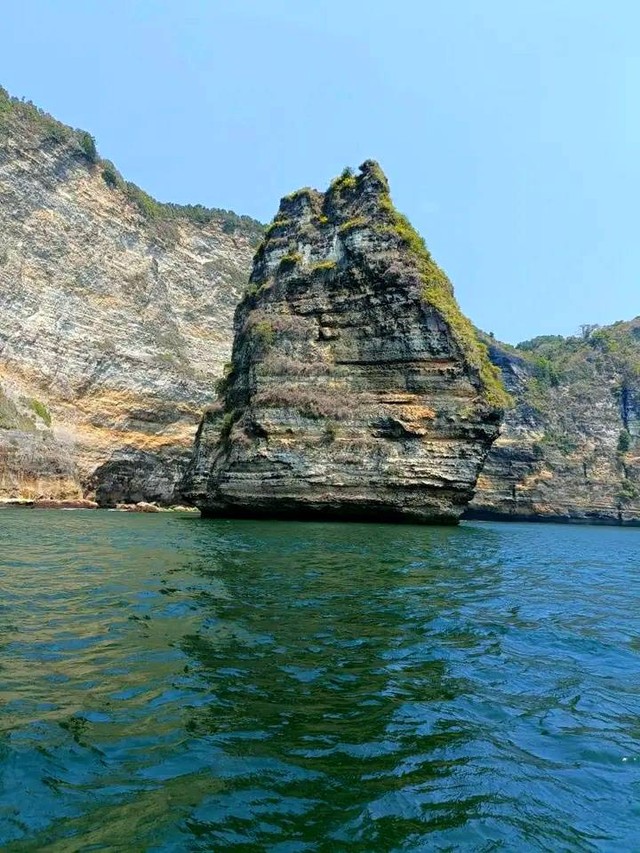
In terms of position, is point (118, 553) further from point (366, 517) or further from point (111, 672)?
point (366, 517)

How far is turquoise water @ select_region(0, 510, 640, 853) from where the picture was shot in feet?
11.8

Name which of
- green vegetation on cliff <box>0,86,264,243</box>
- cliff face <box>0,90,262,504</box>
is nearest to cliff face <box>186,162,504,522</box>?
cliff face <box>0,90,262,504</box>

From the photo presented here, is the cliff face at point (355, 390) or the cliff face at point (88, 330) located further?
the cliff face at point (88, 330)

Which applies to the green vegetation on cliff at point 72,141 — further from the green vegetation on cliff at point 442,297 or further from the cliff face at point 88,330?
the green vegetation on cliff at point 442,297

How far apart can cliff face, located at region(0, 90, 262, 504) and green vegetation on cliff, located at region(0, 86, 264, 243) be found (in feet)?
0.57

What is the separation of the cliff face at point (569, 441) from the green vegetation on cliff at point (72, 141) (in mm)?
48323

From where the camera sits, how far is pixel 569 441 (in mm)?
81750

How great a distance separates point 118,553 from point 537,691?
12.2 meters

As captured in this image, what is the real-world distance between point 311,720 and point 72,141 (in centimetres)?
7708

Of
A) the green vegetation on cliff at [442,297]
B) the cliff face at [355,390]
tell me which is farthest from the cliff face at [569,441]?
the cliff face at [355,390]

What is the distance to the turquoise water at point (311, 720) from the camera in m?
3.60

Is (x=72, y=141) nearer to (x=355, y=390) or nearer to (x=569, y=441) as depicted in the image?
(x=355, y=390)

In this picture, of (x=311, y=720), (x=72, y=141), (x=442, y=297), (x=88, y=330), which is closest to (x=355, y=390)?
(x=442, y=297)

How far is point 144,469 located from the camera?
60031 millimetres
